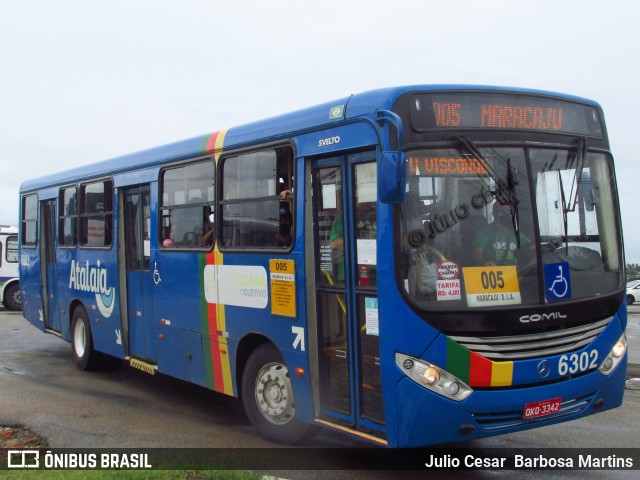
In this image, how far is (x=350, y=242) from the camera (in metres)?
5.91

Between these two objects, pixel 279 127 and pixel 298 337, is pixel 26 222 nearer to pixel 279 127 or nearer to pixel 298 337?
pixel 279 127

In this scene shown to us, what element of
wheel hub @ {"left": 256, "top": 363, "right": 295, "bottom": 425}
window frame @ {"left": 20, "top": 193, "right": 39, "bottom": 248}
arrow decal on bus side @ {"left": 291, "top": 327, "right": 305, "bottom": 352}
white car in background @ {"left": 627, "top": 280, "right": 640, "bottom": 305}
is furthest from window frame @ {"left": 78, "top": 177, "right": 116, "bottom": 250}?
white car in background @ {"left": 627, "top": 280, "right": 640, "bottom": 305}

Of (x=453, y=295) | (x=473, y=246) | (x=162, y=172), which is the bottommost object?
(x=453, y=295)

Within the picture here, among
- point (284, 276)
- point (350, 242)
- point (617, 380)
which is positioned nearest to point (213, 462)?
point (284, 276)

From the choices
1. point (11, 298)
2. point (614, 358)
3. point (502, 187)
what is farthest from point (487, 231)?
point (11, 298)

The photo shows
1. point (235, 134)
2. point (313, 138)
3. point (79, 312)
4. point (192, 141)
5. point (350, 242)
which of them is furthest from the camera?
point (79, 312)

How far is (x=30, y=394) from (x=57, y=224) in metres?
3.48

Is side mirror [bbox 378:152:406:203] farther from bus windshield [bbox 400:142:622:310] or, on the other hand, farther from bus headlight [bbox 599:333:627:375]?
bus headlight [bbox 599:333:627:375]

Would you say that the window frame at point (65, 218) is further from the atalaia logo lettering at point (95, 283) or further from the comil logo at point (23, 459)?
the comil logo at point (23, 459)

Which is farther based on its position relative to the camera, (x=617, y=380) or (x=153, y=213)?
(x=153, y=213)

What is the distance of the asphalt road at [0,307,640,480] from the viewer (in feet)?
22.3

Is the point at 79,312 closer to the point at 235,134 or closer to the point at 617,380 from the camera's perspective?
the point at 235,134

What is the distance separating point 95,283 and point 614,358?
23.6 feet

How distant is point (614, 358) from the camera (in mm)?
5930
